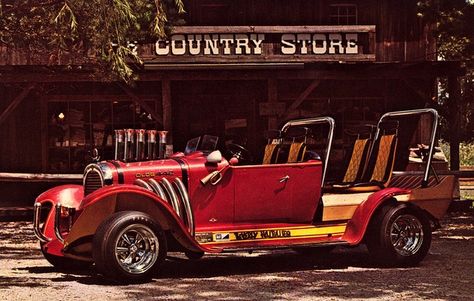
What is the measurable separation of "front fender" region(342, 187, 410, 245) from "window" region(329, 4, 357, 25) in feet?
43.8

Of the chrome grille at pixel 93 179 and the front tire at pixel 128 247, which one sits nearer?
the front tire at pixel 128 247

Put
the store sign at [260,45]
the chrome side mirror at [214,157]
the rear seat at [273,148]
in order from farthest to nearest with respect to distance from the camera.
Answer: the store sign at [260,45], the rear seat at [273,148], the chrome side mirror at [214,157]

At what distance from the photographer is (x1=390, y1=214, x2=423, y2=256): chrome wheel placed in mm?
9305

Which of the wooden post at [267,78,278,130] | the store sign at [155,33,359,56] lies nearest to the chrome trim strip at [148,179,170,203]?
the store sign at [155,33,359,56]

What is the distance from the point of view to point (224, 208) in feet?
29.2

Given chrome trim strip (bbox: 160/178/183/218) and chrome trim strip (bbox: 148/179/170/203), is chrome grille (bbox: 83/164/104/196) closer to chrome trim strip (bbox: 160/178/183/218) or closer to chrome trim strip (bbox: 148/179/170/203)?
chrome trim strip (bbox: 148/179/170/203)

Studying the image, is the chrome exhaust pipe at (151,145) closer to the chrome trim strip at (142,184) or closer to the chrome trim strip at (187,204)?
the chrome trim strip at (142,184)

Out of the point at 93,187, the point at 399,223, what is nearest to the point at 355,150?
the point at 399,223

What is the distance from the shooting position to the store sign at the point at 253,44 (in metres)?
18.7

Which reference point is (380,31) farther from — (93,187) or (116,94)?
(93,187)

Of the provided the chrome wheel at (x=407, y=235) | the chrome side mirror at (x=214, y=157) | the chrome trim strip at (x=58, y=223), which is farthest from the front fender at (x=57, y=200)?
the chrome wheel at (x=407, y=235)

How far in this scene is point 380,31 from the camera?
72.4 feet

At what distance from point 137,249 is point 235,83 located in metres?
13.6


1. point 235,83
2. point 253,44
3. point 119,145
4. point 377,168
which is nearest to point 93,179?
point 119,145
